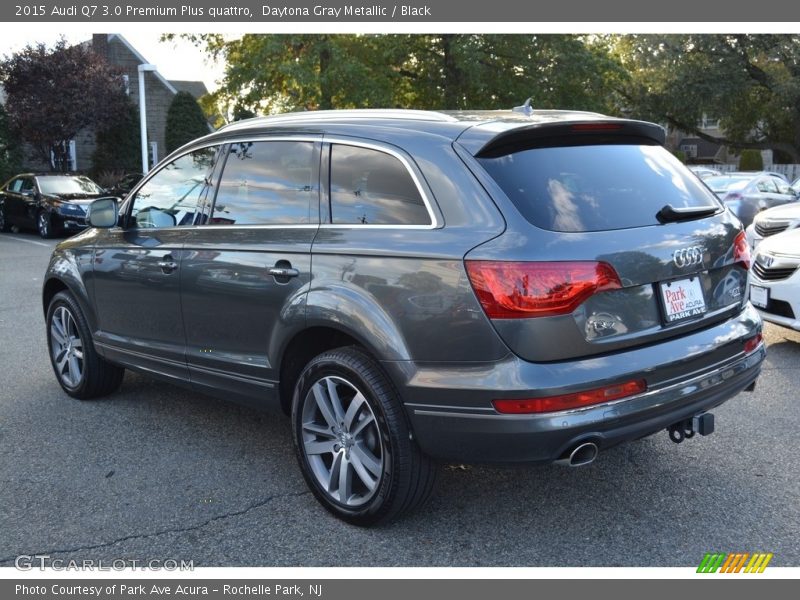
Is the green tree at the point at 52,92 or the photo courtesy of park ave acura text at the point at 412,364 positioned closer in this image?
the photo courtesy of park ave acura text at the point at 412,364

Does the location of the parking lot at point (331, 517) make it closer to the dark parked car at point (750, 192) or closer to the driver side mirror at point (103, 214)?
the driver side mirror at point (103, 214)

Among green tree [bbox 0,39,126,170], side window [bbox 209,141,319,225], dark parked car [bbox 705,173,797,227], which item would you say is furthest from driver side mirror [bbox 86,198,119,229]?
green tree [bbox 0,39,126,170]

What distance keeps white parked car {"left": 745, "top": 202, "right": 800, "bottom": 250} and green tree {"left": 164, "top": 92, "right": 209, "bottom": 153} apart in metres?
25.6

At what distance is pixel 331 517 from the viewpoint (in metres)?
3.77

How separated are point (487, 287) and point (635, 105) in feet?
122

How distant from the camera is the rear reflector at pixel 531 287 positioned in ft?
9.98

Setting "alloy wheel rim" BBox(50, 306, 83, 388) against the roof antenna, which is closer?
the roof antenna

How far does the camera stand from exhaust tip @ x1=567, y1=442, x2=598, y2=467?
3.14m

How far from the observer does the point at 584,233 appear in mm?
3184

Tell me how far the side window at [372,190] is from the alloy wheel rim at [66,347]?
2.65 meters

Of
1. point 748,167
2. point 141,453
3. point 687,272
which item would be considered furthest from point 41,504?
point 748,167

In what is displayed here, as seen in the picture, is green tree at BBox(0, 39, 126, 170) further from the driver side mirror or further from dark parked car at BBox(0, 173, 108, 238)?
the driver side mirror

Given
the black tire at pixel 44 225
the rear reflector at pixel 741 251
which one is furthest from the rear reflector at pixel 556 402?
the black tire at pixel 44 225

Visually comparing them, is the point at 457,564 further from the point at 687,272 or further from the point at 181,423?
the point at 181,423
